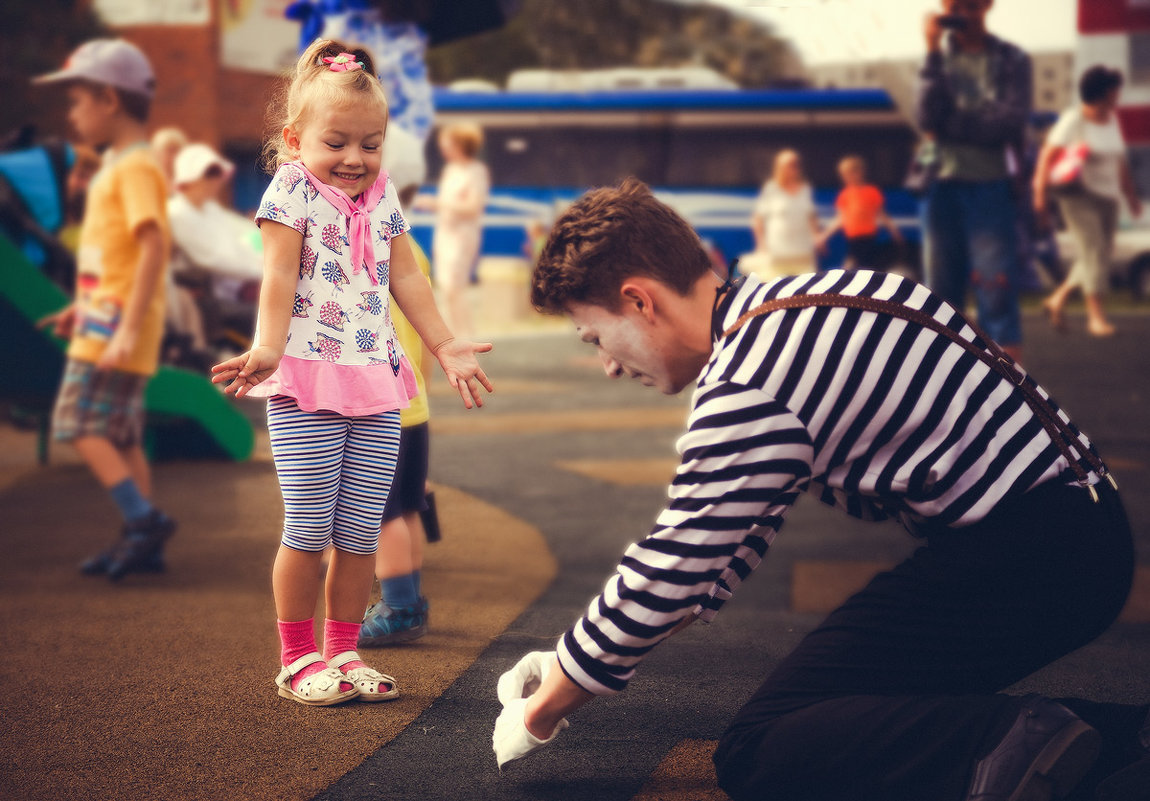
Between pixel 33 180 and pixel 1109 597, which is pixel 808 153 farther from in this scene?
pixel 1109 597

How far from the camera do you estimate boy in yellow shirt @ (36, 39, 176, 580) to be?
160 inches

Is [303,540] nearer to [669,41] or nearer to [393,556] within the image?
[393,556]

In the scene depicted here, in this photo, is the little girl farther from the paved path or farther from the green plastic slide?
the green plastic slide

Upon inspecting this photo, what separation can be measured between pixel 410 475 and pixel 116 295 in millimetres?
1469

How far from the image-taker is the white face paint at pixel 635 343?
212 centimetres

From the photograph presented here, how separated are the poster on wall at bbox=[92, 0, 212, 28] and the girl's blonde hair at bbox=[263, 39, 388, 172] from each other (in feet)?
50.8

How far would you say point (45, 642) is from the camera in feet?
10.8

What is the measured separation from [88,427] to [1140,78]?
43.5 ft

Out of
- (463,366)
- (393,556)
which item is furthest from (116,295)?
(463,366)

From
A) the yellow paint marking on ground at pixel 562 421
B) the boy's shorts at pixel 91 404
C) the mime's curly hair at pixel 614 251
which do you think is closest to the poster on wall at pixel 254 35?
the yellow paint marking on ground at pixel 562 421

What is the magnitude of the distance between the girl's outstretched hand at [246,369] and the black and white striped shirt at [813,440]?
869mm

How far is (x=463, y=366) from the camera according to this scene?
8.96 feet

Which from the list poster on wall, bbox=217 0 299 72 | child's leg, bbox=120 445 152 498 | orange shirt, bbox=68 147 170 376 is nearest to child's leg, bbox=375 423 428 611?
orange shirt, bbox=68 147 170 376

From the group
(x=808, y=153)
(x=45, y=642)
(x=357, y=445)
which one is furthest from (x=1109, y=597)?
(x=808, y=153)
